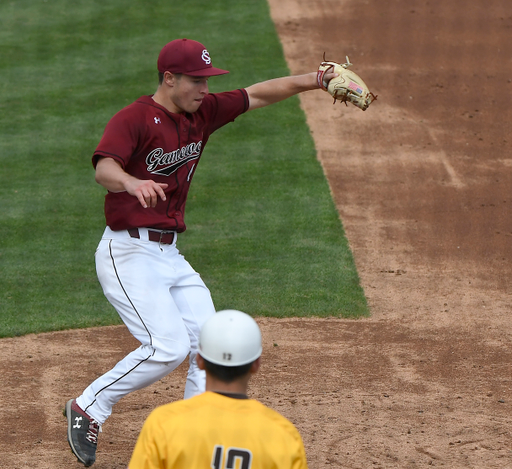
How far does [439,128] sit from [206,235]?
4.25 meters

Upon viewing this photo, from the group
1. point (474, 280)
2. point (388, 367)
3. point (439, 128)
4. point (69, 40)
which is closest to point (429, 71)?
point (439, 128)

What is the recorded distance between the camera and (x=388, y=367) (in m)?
6.00

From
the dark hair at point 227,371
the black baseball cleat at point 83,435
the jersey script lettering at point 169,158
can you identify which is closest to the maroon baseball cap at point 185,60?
the jersey script lettering at point 169,158

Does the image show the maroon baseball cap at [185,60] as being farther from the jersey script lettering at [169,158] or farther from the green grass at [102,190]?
the green grass at [102,190]

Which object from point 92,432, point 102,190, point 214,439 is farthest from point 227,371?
point 102,190

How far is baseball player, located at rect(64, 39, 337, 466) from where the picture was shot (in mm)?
4195

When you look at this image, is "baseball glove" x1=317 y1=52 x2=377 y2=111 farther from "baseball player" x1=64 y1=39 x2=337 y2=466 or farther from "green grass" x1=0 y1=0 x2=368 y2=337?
"green grass" x1=0 y1=0 x2=368 y2=337

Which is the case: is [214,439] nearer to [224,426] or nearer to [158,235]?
[224,426]

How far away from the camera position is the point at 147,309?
4.20 meters

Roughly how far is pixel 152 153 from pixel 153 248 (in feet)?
1.82

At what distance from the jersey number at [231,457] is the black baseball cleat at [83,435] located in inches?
84.7

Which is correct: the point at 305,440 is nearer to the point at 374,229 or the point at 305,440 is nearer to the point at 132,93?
the point at 374,229

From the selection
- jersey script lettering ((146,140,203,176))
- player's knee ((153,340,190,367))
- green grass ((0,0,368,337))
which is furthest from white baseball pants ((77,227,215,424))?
green grass ((0,0,368,337))

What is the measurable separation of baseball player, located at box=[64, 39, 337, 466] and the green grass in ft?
8.99
